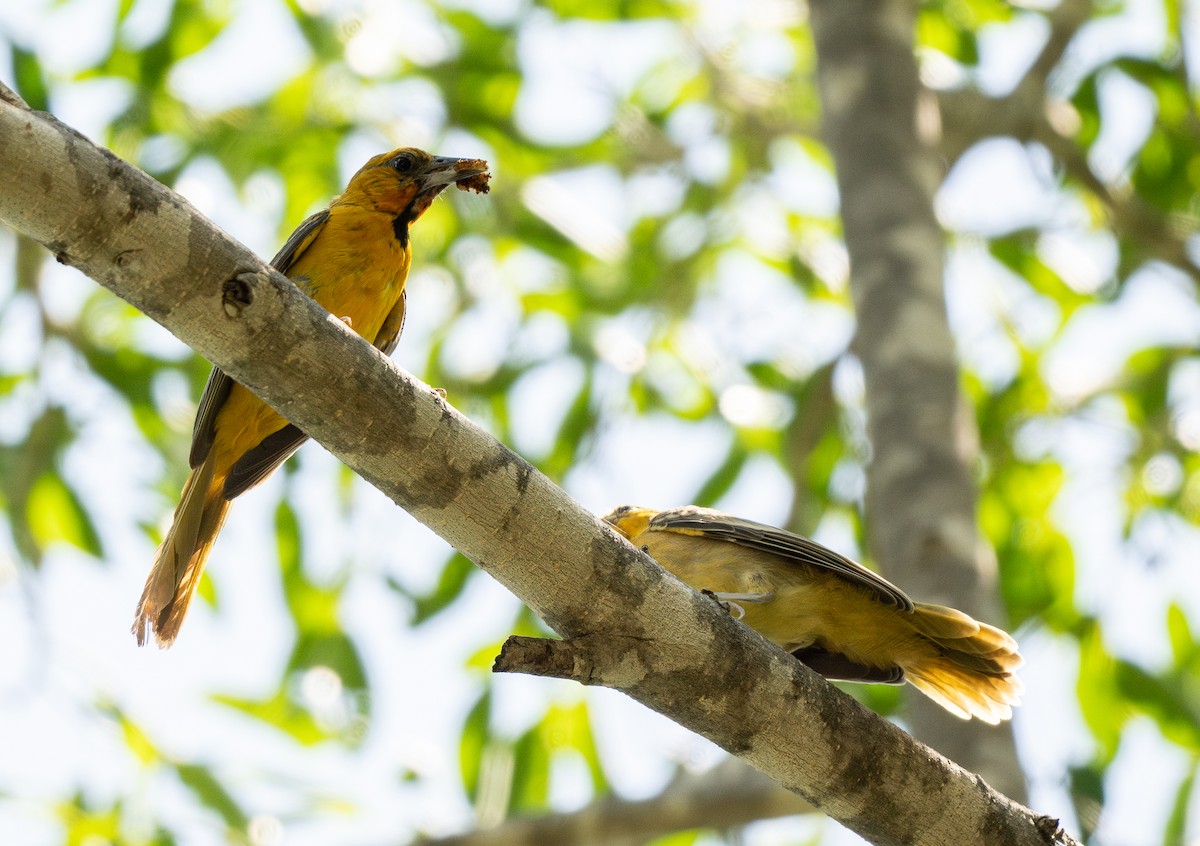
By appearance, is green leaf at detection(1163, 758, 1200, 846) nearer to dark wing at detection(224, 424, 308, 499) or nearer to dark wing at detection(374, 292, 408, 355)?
dark wing at detection(374, 292, 408, 355)

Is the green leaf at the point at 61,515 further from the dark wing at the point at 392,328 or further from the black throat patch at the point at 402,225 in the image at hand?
the black throat patch at the point at 402,225

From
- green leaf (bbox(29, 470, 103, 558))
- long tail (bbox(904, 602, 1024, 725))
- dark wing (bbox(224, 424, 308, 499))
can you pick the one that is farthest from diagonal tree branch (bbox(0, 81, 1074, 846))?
green leaf (bbox(29, 470, 103, 558))

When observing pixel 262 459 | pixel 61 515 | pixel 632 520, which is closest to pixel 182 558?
pixel 262 459

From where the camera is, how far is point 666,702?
2809mm

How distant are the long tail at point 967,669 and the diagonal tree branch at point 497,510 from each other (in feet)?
3.51

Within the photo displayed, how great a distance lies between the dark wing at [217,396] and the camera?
4.34 metres

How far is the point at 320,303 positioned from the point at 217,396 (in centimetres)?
48

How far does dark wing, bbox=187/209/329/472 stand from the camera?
14.3 ft

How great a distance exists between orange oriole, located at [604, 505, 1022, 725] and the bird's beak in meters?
1.68

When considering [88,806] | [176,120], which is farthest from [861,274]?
[88,806]

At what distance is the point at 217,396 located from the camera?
171 inches

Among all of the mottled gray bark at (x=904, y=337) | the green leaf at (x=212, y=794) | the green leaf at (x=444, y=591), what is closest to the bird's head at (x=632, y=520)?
the mottled gray bark at (x=904, y=337)

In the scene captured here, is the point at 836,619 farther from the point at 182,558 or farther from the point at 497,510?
the point at 182,558

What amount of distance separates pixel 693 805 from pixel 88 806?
308cm
